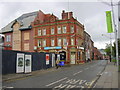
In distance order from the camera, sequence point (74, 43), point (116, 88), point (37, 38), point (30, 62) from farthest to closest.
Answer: point (37, 38), point (74, 43), point (30, 62), point (116, 88)

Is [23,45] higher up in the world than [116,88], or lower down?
higher up

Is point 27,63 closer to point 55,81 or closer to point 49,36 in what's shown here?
point 55,81

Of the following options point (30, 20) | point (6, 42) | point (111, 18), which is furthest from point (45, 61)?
point (6, 42)

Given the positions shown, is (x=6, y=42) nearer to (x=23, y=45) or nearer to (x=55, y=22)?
(x=23, y=45)

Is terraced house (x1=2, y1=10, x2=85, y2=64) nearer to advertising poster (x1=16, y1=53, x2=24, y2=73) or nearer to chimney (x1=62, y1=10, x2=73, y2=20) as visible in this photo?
chimney (x1=62, y1=10, x2=73, y2=20)

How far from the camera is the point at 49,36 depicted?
40.3m

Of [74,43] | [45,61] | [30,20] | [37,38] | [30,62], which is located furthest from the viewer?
[30,20]

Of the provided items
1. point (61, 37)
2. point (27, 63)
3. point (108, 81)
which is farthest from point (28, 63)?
point (61, 37)

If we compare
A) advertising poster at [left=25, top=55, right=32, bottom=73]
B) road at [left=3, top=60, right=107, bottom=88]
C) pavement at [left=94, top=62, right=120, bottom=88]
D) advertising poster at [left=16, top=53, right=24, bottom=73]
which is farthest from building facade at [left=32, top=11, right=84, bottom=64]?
pavement at [left=94, top=62, right=120, bottom=88]

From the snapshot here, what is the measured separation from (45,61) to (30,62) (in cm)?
491

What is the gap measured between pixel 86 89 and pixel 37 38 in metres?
34.9

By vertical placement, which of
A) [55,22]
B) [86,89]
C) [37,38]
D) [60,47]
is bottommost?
[86,89]

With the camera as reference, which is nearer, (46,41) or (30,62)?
(30,62)

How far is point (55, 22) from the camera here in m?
39.9
